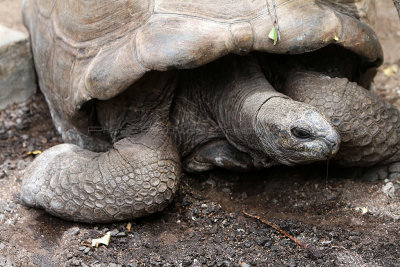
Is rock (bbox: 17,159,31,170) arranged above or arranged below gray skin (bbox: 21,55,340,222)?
below

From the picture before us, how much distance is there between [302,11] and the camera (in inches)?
135

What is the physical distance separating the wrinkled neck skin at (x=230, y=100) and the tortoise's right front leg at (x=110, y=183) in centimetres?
37

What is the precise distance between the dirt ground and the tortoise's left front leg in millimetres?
217

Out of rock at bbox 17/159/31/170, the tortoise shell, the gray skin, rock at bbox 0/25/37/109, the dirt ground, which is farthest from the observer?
rock at bbox 0/25/37/109

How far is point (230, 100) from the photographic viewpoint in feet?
12.0

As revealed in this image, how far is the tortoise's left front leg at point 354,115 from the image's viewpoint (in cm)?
357

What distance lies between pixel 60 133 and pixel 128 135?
0.91 meters

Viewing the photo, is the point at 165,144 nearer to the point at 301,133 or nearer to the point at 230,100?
the point at 230,100

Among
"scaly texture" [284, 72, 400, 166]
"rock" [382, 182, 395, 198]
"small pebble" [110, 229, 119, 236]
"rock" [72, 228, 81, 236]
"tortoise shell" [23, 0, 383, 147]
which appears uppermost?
"tortoise shell" [23, 0, 383, 147]

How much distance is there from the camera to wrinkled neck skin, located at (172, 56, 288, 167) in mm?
3420

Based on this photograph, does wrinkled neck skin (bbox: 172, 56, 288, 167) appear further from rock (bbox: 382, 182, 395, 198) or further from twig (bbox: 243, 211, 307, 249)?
rock (bbox: 382, 182, 395, 198)

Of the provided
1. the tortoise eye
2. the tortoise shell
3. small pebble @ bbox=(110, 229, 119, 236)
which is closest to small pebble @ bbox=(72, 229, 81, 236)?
small pebble @ bbox=(110, 229, 119, 236)

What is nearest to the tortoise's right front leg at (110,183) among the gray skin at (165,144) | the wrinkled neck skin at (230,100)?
the gray skin at (165,144)

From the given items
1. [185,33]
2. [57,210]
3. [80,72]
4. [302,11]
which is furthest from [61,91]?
[302,11]
